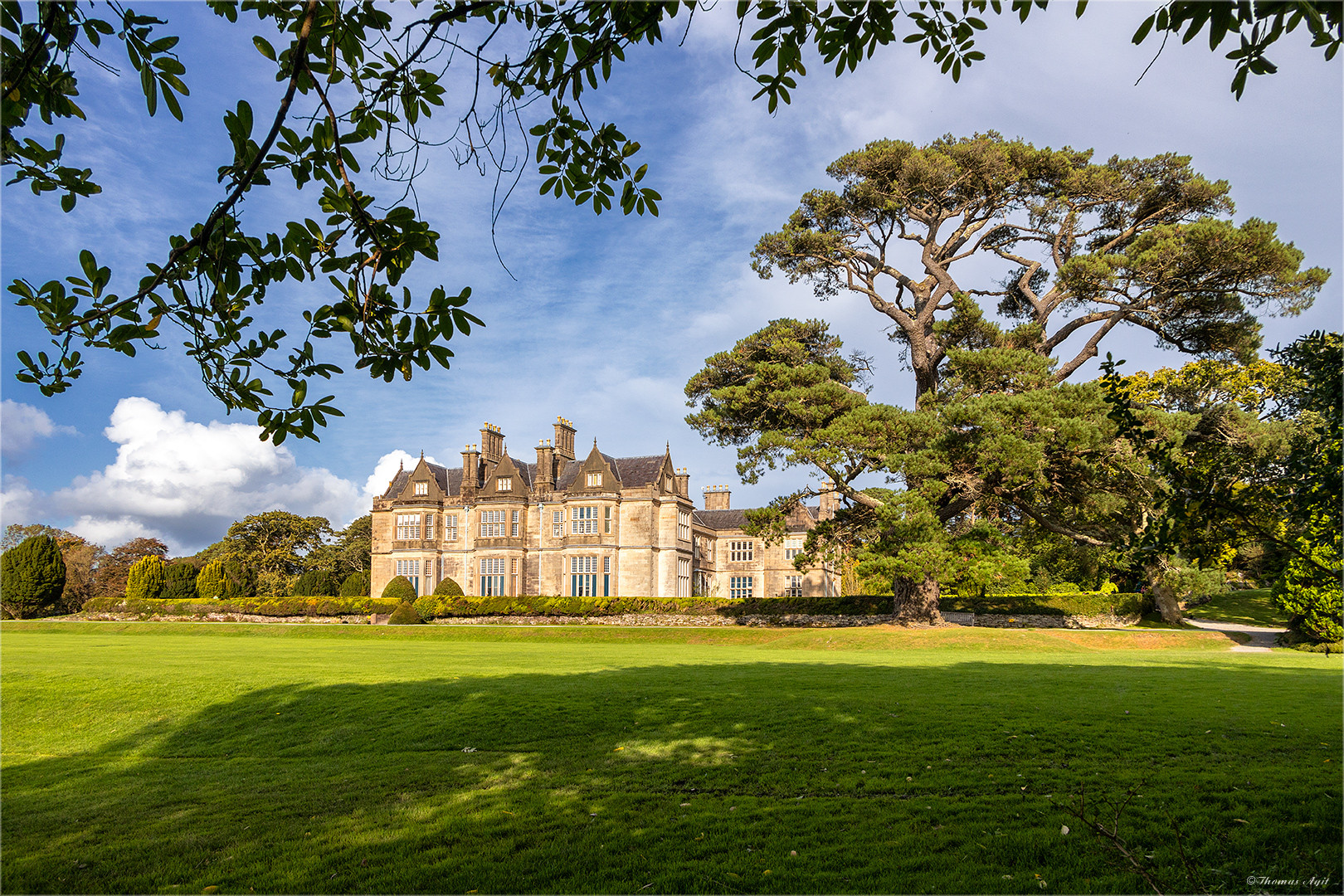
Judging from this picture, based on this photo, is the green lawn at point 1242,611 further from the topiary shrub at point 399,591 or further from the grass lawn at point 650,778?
the topiary shrub at point 399,591

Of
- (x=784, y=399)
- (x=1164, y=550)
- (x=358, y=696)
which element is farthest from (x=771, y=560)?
(x=1164, y=550)

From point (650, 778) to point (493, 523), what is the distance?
4579 cm

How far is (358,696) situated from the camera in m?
11.8

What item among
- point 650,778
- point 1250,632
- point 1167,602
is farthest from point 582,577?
point 650,778

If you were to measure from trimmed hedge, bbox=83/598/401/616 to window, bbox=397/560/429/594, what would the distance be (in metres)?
9.13

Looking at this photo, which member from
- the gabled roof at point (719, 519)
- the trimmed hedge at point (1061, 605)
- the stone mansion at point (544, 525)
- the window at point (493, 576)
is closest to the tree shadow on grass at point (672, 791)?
the trimmed hedge at point (1061, 605)

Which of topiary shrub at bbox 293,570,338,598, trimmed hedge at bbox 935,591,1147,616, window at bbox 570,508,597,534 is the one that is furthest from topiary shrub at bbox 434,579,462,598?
trimmed hedge at bbox 935,591,1147,616

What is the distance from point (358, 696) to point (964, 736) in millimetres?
8492

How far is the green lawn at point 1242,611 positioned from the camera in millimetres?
34094

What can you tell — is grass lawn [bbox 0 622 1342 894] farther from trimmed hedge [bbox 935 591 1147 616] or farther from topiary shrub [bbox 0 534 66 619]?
topiary shrub [bbox 0 534 66 619]

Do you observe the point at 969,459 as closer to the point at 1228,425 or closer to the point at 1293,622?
the point at 1228,425

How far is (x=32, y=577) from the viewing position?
43031mm

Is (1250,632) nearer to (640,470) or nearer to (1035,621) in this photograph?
(1035,621)

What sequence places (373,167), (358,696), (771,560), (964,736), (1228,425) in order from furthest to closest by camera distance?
→ 1. (771,560)
2. (1228,425)
3. (358,696)
4. (964,736)
5. (373,167)
